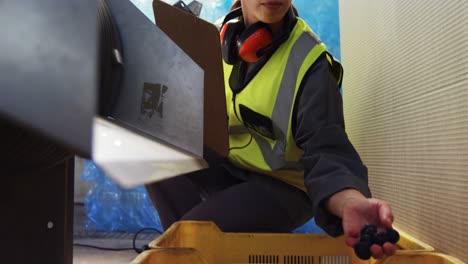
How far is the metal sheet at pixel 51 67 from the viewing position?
0.26 m

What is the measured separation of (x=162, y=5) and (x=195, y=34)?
0.07 metres

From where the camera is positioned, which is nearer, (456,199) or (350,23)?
(456,199)

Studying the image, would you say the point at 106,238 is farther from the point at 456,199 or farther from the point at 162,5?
the point at 456,199

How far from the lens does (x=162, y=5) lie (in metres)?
0.73

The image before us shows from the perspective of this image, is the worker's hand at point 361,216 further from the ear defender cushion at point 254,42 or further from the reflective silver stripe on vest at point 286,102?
the ear defender cushion at point 254,42

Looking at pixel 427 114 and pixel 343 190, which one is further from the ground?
pixel 427 114

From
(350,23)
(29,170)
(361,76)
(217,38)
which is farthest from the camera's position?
(350,23)

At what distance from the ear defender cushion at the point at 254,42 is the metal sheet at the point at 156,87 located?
35cm

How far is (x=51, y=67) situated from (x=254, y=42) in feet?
2.08

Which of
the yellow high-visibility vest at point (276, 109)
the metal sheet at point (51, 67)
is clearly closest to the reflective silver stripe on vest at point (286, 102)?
the yellow high-visibility vest at point (276, 109)

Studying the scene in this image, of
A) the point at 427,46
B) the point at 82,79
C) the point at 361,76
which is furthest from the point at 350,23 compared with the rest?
the point at 82,79

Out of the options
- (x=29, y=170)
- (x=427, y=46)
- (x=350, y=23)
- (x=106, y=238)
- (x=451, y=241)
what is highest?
(x=350, y=23)

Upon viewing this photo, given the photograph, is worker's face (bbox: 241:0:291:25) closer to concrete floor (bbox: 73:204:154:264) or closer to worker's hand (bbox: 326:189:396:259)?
worker's hand (bbox: 326:189:396:259)

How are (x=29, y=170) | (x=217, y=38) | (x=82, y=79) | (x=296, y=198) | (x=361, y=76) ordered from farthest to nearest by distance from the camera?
1. (x=361, y=76)
2. (x=296, y=198)
3. (x=217, y=38)
4. (x=29, y=170)
5. (x=82, y=79)
